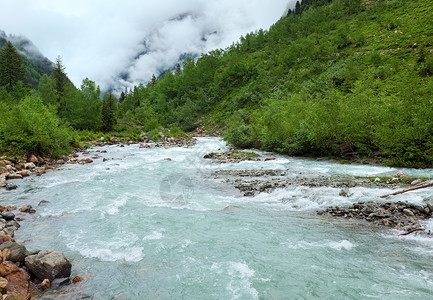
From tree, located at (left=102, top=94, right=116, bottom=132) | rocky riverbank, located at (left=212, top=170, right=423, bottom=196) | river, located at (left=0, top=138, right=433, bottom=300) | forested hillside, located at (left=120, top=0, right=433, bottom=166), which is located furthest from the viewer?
tree, located at (left=102, top=94, right=116, bottom=132)

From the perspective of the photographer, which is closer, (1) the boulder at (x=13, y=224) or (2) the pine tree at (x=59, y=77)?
(1) the boulder at (x=13, y=224)

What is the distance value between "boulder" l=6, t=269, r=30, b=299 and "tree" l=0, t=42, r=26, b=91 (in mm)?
60485

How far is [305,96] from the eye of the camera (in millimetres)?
37188

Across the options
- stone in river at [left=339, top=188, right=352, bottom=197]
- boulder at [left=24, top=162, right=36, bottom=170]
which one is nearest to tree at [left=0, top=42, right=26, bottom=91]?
boulder at [left=24, top=162, right=36, bottom=170]

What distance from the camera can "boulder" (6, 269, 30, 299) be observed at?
529 centimetres

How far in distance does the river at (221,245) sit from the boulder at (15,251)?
128cm

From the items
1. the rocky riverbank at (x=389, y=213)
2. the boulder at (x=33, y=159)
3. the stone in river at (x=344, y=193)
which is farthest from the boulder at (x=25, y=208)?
the stone in river at (x=344, y=193)

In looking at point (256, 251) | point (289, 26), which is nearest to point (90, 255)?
point (256, 251)

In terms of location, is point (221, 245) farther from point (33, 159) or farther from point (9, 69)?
point (9, 69)

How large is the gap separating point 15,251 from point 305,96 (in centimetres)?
3770

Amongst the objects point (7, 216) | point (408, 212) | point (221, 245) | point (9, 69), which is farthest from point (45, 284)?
point (9, 69)

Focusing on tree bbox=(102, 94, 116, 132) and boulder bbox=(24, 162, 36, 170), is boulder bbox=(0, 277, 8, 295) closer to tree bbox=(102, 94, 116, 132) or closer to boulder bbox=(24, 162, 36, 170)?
boulder bbox=(24, 162, 36, 170)

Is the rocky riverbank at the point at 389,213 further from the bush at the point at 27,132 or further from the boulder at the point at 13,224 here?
the bush at the point at 27,132

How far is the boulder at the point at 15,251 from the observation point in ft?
21.0
